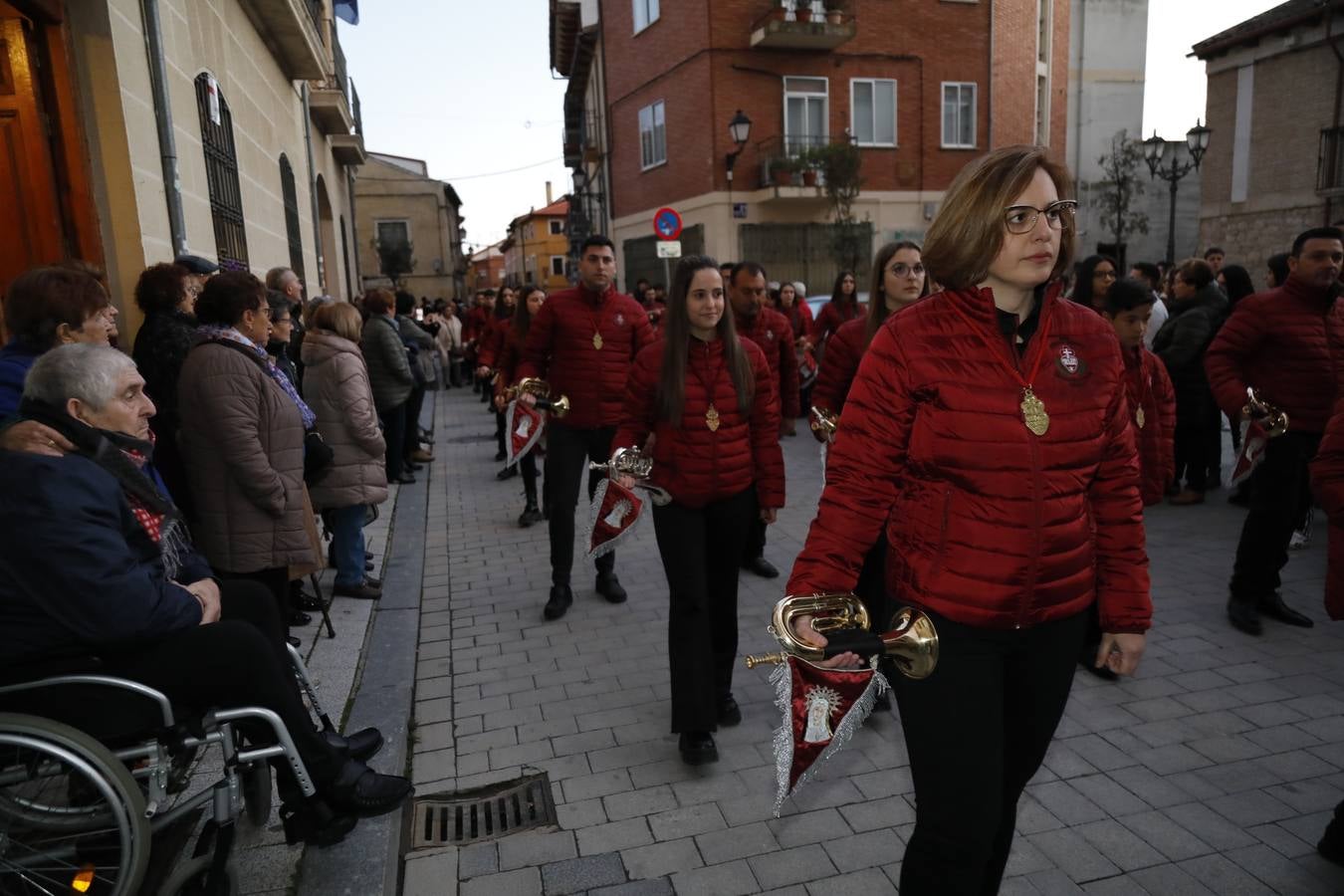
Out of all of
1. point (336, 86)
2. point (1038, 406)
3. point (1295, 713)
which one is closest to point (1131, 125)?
point (336, 86)

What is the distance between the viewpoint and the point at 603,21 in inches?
1085

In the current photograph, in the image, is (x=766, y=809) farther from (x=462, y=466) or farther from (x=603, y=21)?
(x=603, y=21)

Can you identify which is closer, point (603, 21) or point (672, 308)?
point (672, 308)

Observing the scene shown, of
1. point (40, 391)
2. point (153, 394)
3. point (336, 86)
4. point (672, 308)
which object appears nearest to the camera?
point (40, 391)

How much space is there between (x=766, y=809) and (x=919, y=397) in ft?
6.27

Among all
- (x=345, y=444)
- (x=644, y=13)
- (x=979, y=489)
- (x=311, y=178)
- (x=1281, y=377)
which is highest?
(x=644, y=13)

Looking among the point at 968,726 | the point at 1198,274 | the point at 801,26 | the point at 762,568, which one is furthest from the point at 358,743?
the point at 801,26

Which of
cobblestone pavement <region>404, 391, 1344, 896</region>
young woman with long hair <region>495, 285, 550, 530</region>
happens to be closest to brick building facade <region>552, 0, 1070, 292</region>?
young woman with long hair <region>495, 285, 550, 530</region>

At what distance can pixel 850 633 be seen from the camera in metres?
1.96

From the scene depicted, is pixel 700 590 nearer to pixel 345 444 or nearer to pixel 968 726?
pixel 968 726

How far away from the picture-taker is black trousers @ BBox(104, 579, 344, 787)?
8.57 feet

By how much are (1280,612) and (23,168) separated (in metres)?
7.39

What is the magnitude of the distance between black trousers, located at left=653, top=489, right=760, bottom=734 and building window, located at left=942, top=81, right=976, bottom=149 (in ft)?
76.2

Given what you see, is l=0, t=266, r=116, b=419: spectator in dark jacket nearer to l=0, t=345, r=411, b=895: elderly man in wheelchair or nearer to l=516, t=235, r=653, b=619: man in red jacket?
l=0, t=345, r=411, b=895: elderly man in wheelchair
